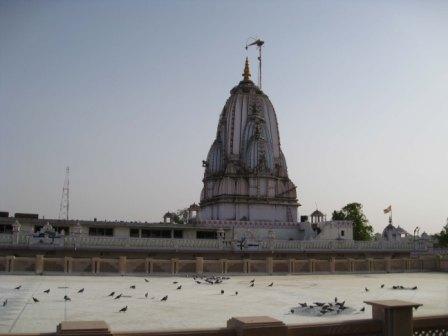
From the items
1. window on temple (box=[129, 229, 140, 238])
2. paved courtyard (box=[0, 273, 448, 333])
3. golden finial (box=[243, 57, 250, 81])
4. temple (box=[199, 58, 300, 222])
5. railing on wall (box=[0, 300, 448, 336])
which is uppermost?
golden finial (box=[243, 57, 250, 81])

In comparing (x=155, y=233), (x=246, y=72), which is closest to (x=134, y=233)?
(x=155, y=233)

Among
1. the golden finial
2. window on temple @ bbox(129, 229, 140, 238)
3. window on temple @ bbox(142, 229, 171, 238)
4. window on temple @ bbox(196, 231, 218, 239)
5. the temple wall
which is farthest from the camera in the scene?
the golden finial

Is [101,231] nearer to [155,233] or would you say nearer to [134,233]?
[134,233]

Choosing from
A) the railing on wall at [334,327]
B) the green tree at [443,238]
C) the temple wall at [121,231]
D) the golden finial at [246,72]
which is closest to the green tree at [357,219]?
the green tree at [443,238]

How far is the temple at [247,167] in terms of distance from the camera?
65500 mm

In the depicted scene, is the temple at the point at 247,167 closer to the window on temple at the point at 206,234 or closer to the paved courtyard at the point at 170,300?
the window on temple at the point at 206,234

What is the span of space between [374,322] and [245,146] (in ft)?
196

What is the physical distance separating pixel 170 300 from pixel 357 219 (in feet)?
222

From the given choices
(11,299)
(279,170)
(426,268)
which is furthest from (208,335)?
→ (279,170)

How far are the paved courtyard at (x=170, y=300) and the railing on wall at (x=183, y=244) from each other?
41.6 feet

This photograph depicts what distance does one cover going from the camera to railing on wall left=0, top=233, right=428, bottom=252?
43125mm

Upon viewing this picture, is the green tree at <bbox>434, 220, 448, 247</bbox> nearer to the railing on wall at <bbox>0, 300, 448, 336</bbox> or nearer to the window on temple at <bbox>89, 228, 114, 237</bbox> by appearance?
the window on temple at <bbox>89, 228, 114, 237</bbox>

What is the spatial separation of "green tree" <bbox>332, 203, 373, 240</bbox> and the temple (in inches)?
706

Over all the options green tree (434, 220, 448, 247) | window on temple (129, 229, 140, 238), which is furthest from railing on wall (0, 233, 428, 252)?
green tree (434, 220, 448, 247)
